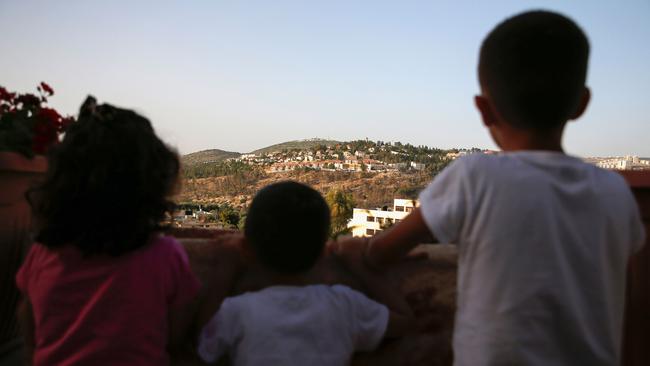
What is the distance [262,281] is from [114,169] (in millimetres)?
375

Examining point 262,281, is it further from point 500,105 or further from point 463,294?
point 500,105

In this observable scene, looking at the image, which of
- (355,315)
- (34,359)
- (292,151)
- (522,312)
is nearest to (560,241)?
(522,312)

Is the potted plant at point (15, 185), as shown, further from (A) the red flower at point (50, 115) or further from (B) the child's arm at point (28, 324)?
(B) the child's arm at point (28, 324)

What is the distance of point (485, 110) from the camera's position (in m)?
1.00

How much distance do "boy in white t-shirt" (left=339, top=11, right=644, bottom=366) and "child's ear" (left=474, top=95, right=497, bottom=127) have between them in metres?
0.01

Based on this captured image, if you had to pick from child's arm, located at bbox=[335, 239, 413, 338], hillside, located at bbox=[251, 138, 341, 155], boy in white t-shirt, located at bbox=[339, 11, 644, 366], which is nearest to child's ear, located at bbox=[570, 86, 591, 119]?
boy in white t-shirt, located at bbox=[339, 11, 644, 366]

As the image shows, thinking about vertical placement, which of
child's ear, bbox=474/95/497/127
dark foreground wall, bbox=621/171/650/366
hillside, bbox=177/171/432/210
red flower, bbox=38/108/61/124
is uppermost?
red flower, bbox=38/108/61/124

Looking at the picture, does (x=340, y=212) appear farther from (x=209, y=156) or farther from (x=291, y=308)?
(x=209, y=156)

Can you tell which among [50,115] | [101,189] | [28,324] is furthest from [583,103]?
[50,115]

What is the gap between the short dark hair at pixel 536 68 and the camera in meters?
0.93

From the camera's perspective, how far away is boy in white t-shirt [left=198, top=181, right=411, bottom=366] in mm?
1050

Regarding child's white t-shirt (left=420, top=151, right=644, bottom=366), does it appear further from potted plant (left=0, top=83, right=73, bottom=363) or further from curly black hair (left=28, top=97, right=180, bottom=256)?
potted plant (left=0, top=83, right=73, bottom=363)

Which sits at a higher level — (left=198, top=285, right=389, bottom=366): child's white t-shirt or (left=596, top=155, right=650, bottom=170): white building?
(left=596, top=155, right=650, bottom=170): white building

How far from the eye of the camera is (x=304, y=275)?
112cm
